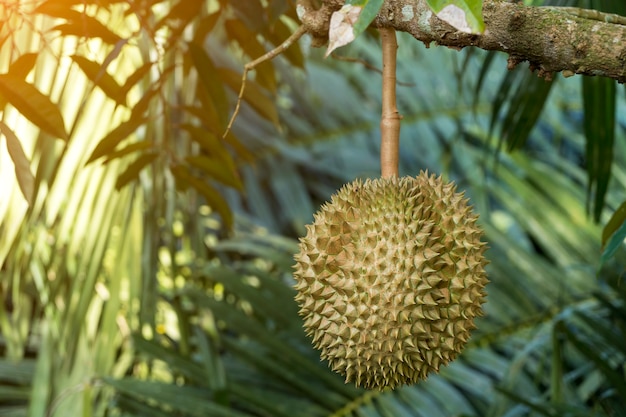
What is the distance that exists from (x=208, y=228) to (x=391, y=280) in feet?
5.69

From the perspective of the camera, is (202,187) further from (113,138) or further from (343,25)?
(343,25)

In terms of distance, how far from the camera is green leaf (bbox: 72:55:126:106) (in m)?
0.91

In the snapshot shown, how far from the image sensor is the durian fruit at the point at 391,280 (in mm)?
792

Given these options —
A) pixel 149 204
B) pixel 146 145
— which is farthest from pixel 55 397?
pixel 146 145

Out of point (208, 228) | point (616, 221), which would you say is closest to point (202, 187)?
point (616, 221)

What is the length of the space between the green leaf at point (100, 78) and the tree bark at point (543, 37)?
36 centimetres

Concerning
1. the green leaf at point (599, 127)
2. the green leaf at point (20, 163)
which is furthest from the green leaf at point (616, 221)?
the green leaf at point (20, 163)

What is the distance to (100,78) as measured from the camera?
3.03ft

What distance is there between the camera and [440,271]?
809mm

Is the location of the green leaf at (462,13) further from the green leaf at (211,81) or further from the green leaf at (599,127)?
the green leaf at (599,127)

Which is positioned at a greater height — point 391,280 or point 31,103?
point 31,103

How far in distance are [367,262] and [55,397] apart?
1.05 m

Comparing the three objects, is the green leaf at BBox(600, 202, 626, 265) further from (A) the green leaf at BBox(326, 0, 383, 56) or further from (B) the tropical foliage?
(A) the green leaf at BBox(326, 0, 383, 56)

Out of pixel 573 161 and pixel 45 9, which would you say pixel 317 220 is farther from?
A: pixel 573 161
